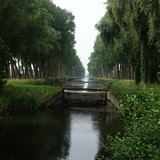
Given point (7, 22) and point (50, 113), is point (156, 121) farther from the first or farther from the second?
point (7, 22)

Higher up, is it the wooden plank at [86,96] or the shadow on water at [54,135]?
the wooden plank at [86,96]

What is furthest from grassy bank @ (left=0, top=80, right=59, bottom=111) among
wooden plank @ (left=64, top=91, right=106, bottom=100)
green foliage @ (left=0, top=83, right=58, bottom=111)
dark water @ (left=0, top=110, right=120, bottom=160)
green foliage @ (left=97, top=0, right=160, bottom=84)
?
green foliage @ (left=97, top=0, right=160, bottom=84)

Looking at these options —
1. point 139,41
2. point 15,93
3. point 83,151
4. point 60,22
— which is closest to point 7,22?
point 15,93

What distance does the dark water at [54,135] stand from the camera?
18.7m

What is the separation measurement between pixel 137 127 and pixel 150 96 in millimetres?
1133

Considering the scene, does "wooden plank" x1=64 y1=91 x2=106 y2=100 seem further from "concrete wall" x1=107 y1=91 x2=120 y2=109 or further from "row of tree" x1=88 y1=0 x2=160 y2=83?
"row of tree" x1=88 y1=0 x2=160 y2=83

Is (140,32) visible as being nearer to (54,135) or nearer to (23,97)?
(23,97)

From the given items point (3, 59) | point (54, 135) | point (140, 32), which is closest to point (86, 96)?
point (140, 32)

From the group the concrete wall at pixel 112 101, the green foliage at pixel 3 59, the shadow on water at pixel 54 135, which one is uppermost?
the green foliage at pixel 3 59

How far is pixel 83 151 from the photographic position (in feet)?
64.1

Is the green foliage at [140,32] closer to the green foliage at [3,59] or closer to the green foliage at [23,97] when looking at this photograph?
the green foliage at [23,97]

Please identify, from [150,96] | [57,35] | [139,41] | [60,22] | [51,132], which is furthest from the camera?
[60,22]

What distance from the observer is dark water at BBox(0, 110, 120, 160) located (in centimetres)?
1868

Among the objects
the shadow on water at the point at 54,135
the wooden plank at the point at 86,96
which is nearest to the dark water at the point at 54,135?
the shadow on water at the point at 54,135
